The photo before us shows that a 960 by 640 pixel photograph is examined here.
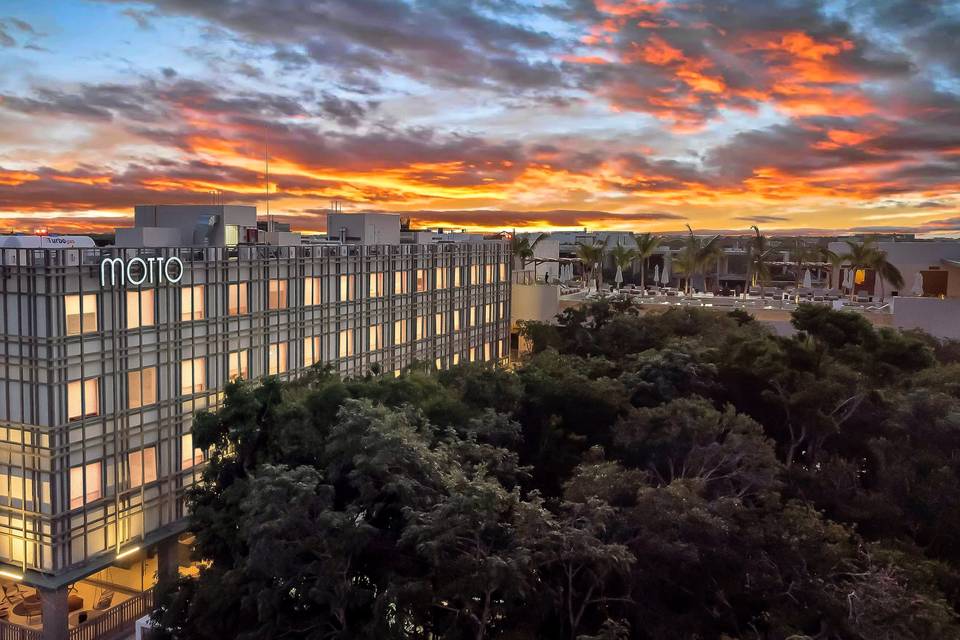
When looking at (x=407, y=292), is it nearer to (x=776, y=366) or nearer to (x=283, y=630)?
(x=776, y=366)

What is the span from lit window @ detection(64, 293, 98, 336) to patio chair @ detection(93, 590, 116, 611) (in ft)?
33.7

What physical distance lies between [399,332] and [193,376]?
1502 centimetres

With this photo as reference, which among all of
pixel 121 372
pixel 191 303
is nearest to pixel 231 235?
pixel 191 303

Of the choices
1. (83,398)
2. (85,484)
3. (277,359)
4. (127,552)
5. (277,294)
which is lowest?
(127,552)

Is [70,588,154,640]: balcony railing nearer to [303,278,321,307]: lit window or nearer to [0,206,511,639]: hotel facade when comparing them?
[0,206,511,639]: hotel facade

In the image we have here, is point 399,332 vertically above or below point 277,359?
above

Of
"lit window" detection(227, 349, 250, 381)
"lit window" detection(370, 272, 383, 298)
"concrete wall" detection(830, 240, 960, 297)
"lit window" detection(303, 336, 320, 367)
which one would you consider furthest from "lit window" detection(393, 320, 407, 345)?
"concrete wall" detection(830, 240, 960, 297)

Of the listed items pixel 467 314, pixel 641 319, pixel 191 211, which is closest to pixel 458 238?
pixel 467 314

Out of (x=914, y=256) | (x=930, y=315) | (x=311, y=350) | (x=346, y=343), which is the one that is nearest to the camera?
(x=311, y=350)

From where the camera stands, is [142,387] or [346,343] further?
[346,343]

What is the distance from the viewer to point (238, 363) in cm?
3141

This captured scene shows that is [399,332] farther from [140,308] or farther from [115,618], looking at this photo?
[115,618]

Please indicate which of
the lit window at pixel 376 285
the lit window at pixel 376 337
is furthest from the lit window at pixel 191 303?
the lit window at pixel 376 337

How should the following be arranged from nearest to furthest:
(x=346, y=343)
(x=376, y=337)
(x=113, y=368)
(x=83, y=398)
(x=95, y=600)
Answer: (x=83, y=398)
(x=113, y=368)
(x=95, y=600)
(x=346, y=343)
(x=376, y=337)
